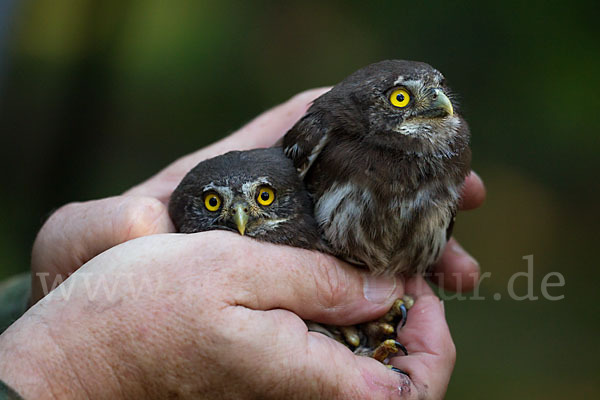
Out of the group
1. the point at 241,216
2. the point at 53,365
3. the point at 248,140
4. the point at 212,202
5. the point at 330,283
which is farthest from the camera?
the point at 248,140

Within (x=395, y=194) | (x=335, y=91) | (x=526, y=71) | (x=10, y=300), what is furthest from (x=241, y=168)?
(x=526, y=71)

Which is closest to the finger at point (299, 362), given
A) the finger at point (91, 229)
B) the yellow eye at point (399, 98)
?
the finger at point (91, 229)

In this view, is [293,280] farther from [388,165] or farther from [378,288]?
[388,165]

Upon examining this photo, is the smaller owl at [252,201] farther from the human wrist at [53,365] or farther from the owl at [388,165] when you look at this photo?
the human wrist at [53,365]

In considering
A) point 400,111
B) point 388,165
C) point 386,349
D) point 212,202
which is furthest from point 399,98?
point 386,349

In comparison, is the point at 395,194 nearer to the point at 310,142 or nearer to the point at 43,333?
the point at 310,142

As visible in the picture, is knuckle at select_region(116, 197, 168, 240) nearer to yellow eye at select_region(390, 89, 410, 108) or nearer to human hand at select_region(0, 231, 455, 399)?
human hand at select_region(0, 231, 455, 399)

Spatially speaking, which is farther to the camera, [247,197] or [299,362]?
[247,197]
